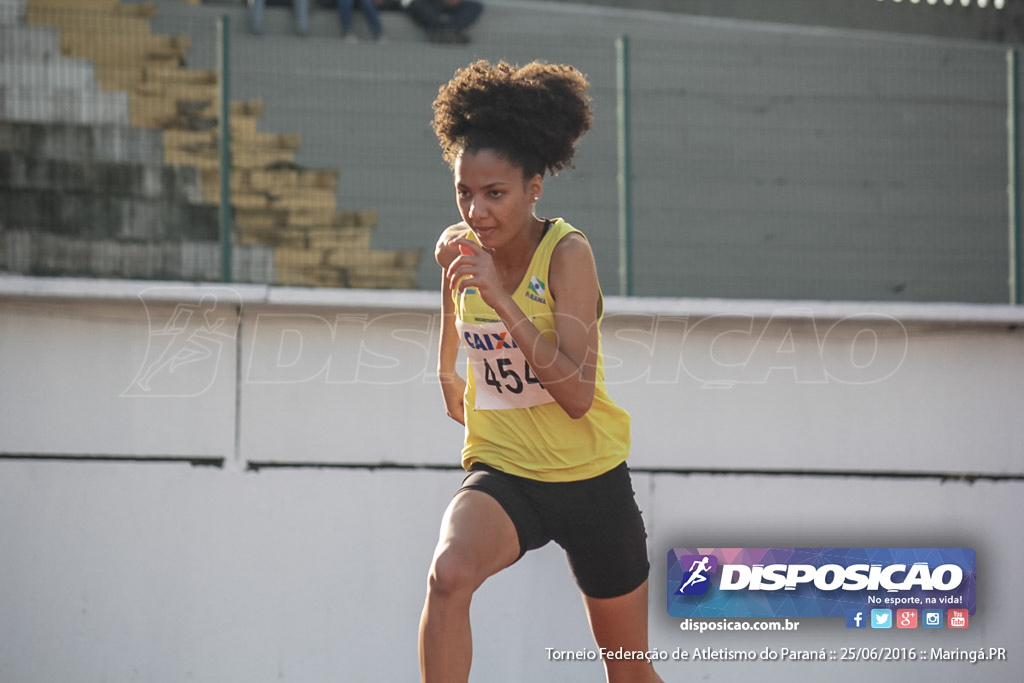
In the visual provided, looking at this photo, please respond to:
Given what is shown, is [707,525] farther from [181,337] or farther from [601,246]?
[181,337]

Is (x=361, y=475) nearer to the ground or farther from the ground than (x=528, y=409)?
nearer to the ground

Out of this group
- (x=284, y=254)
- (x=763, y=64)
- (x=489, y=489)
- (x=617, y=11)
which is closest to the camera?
(x=489, y=489)

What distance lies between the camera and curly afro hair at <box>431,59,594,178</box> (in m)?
3.44

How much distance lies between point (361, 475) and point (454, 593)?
2.96m

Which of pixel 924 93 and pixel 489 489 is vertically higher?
pixel 924 93

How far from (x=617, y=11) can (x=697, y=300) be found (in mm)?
6697

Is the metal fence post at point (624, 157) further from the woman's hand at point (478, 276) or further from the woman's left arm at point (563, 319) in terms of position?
the woman's hand at point (478, 276)

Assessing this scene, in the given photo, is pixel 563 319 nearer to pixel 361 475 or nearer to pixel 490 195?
pixel 490 195

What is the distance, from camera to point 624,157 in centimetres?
660

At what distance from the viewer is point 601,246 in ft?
22.5

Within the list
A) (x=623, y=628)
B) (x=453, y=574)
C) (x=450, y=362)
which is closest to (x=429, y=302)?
(x=450, y=362)

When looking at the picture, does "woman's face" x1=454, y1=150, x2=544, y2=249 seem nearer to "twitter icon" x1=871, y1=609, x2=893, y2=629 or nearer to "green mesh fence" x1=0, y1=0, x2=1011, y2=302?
"green mesh fence" x1=0, y1=0, x2=1011, y2=302

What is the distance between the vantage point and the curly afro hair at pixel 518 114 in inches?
135

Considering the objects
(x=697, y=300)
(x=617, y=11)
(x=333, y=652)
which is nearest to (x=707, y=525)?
(x=697, y=300)
